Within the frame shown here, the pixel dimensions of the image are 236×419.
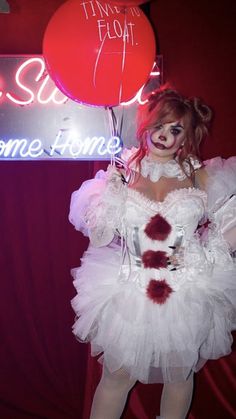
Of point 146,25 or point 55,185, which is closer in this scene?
point 146,25

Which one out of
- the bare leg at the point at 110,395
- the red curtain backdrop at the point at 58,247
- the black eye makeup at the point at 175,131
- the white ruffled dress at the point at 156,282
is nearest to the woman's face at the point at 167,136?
the black eye makeup at the point at 175,131

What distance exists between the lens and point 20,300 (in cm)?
228

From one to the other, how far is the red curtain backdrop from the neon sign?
9cm

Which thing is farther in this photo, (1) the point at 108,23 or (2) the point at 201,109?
(2) the point at 201,109

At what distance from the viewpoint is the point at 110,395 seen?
1677 millimetres

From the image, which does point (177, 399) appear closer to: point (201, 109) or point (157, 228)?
point (157, 228)

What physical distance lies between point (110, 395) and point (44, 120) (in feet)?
4.18

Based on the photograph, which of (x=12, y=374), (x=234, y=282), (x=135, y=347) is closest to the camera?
(x=135, y=347)

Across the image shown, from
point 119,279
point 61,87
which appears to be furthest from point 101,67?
point 119,279

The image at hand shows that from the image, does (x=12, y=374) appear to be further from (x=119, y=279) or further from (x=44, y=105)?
(x=44, y=105)

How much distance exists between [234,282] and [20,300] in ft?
3.70

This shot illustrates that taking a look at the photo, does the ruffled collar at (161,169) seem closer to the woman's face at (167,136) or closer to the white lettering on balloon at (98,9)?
the woman's face at (167,136)

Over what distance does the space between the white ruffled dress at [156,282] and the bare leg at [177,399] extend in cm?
9

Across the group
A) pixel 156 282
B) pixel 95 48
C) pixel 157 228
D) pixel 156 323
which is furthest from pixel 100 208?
pixel 95 48
